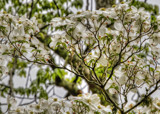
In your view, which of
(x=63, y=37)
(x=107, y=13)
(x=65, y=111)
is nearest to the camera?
(x=107, y=13)

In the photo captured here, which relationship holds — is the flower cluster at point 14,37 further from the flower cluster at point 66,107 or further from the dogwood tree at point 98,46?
the flower cluster at point 66,107

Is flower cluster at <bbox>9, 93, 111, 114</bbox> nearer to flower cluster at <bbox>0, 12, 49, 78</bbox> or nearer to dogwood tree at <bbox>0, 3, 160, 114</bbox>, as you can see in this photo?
dogwood tree at <bbox>0, 3, 160, 114</bbox>

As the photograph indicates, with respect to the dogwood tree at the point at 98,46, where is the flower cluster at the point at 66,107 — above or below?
below

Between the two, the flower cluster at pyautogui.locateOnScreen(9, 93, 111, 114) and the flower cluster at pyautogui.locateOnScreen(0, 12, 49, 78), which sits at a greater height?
the flower cluster at pyautogui.locateOnScreen(0, 12, 49, 78)

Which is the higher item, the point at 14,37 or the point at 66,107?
the point at 14,37

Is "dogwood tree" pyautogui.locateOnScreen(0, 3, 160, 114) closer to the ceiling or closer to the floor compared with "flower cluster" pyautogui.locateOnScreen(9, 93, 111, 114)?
closer to the ceiling

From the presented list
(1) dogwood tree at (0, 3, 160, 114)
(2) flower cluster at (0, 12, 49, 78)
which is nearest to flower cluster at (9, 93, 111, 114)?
(1) dogwood tree at (0, 3, 160, 114)

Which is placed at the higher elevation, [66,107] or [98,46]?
[98,46]

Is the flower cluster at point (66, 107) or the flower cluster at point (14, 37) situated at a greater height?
the flower cluster at point (14, 37)

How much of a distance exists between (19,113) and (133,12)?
→ 778 mm

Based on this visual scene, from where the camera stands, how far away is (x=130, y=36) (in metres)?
1.07

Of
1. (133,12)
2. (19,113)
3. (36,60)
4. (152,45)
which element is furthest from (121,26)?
(19,113)

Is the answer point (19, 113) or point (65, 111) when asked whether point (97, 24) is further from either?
point (19, 113)

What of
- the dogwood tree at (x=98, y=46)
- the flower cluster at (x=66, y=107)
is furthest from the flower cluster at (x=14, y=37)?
the flower cluster at (x=66, y=107)
